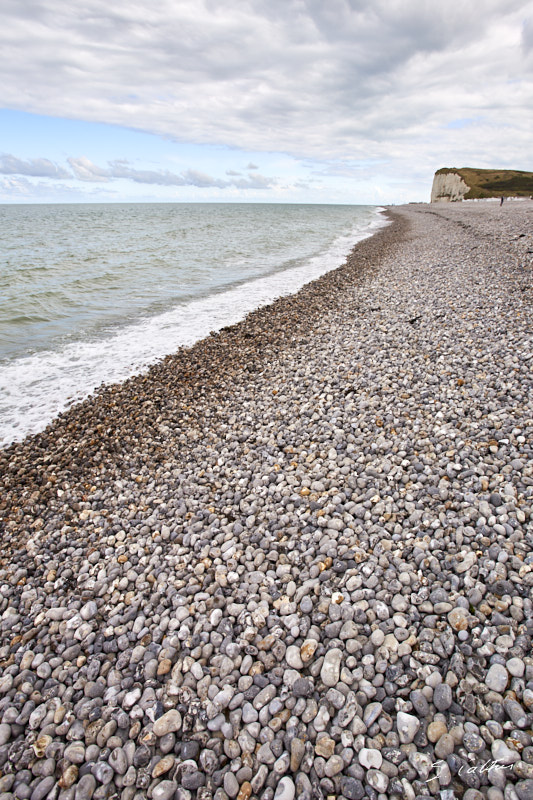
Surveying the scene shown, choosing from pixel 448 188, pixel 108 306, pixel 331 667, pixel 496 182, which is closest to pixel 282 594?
pixel 331 667

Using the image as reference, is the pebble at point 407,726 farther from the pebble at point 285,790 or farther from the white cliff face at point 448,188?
the white cliff face at point 448,188

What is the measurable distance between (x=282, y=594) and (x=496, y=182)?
130815 mm

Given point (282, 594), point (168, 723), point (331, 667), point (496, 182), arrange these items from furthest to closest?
point (496, 182)
point (282, 594)
point (331, 667)
point (168, 723)

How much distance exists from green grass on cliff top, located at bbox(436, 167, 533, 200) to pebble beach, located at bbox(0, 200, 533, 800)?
110 meters

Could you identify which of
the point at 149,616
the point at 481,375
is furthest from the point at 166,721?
the point at 481,375

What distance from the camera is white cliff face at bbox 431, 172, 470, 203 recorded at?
109188mm

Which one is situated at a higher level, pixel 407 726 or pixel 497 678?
pixel 497 678

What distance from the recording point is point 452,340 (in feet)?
32.7

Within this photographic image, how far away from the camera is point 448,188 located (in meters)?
117

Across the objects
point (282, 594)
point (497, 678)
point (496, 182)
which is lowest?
point (282, 594)

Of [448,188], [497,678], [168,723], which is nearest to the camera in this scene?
[497,678]

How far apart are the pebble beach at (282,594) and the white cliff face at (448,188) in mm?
124902

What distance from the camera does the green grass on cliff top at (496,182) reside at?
9538 cm

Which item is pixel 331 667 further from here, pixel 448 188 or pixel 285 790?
pixel 448 188
